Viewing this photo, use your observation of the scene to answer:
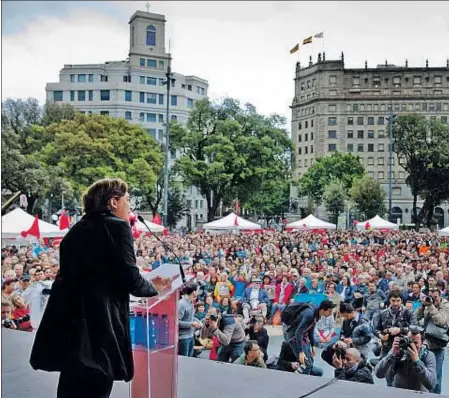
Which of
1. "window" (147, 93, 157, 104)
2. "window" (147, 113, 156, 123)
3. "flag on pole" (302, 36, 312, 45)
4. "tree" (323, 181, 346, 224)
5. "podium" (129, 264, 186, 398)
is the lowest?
"podium" (129, 264, 186, 398)

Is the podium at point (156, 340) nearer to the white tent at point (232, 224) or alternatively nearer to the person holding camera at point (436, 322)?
the person holding camera at point (436, 322)

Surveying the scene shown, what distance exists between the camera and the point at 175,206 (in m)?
5.18

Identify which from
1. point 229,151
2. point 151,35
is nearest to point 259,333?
point 229,151

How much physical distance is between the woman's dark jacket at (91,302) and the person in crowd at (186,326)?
2683 mm

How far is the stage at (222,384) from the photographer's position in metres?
3.53

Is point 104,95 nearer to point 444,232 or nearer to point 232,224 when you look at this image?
point 232,224

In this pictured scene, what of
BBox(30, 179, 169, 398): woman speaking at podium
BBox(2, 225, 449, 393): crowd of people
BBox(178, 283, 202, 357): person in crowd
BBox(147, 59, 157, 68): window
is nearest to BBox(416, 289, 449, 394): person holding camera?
BBox(2, 225, 449, 393): crowd of people

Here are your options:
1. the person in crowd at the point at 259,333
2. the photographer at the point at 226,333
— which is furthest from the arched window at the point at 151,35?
the person in crowd at the point at 259,333

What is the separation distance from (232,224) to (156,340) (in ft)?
7.83

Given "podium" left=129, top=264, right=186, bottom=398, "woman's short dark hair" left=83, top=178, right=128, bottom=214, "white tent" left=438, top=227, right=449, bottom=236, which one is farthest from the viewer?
"white tent" left=438, top=227, right=449, bottom=236

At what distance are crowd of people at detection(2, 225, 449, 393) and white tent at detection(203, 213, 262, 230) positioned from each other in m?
0.08

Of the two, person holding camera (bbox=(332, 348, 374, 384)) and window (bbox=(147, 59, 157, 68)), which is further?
window (bbox=(147, 59, 157, 68))

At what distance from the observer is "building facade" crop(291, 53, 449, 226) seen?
4.46m

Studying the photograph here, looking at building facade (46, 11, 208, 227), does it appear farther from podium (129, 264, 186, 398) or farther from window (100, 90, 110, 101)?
podium (129, 264, 186, 398)
